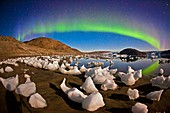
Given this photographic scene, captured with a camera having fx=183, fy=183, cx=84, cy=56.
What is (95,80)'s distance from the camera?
275 centimetres

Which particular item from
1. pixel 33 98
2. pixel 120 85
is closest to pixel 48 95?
pixel 33 98

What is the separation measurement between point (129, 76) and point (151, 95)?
0.64 metres

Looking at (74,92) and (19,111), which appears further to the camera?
(74,92)

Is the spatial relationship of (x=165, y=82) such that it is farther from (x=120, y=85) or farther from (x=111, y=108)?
(x=111, y=108)

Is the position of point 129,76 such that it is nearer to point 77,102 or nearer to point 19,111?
point 77,102

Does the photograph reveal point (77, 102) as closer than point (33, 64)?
Yes

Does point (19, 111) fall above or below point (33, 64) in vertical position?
below

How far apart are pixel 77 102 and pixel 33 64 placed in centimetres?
375

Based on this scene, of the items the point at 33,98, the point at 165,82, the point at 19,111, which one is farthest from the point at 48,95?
the point at 165,82

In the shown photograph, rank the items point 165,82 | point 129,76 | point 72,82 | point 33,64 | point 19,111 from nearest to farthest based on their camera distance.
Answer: point 19,111 → point 165,82 → point 129,76 → point 72,82 → point 33,64

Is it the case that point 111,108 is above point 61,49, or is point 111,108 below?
below

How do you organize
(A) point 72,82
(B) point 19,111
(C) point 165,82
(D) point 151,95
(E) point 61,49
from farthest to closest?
(E) point 61,49 < (A) point 72,82 < (C) point 165,82 < (D) point 151,95 < (B) point 19,111

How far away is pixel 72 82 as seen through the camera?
2996 mm

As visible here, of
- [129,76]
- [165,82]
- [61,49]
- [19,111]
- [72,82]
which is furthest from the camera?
[61,49]
